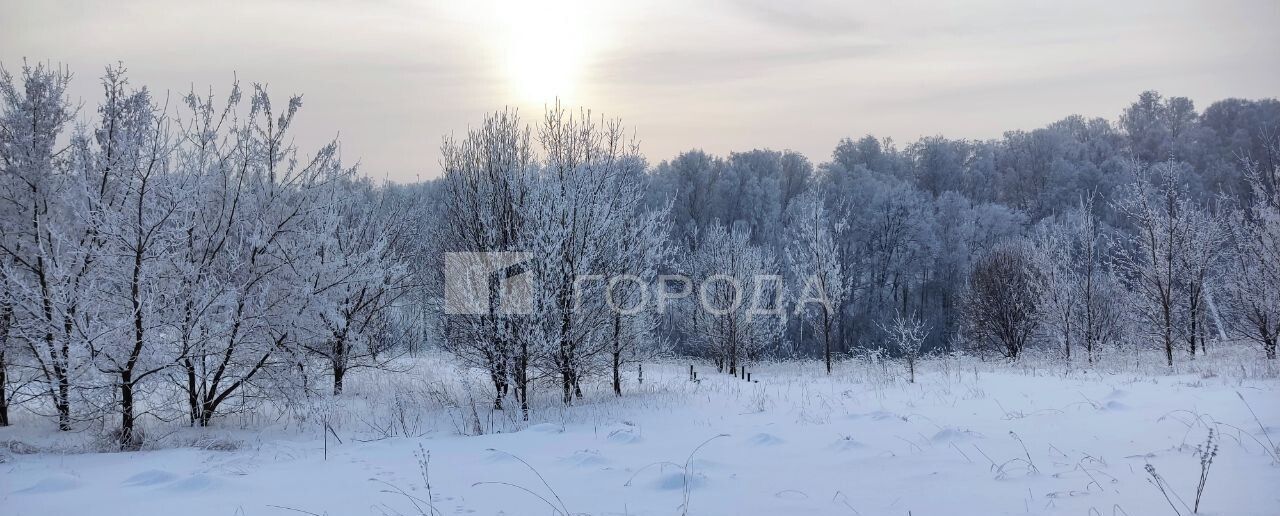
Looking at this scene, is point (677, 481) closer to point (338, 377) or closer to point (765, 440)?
point (765, 440)

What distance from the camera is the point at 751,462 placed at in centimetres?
617

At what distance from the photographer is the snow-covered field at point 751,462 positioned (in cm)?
470

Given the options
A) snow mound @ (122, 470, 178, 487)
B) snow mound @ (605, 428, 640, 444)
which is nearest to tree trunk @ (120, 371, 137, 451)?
snow mound @ (122, 470, 178, 487)

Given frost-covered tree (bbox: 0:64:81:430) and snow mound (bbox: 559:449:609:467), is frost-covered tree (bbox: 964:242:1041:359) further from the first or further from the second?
frost-covered tree (bbox: 0:64:81:430)

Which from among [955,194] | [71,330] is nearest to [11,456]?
[71,330]

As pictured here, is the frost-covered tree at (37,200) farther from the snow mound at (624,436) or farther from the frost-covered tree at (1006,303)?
the frost-covered tree at (1006,303)

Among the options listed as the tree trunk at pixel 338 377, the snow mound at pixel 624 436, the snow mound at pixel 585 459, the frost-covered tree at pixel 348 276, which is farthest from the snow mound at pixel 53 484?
the tree trunk at pixel 338 377

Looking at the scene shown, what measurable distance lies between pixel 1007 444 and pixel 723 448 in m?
2.54

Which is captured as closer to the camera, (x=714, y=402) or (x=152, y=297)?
(x=152, y=297)

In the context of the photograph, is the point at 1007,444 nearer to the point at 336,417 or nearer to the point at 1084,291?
the point at 336,417

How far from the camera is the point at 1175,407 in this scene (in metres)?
6.98

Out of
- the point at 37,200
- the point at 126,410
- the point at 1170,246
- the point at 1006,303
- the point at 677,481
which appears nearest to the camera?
the point at 677,481

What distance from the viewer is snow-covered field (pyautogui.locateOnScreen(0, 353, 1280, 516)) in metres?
4.70

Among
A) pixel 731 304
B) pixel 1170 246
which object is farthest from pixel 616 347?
pixel 1170 246
